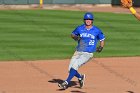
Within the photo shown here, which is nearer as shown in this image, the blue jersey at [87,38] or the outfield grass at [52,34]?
the blue jersey at [87,38]

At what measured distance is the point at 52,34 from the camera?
22750 millimetres

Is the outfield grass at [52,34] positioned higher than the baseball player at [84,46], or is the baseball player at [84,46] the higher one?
the baseball player at [84,46]

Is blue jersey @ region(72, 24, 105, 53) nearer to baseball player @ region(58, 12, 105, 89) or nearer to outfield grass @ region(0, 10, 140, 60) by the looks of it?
baseball player @ region(58, 12, 105, 89)

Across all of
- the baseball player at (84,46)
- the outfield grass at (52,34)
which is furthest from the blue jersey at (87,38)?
the outfield grass at (52,34)

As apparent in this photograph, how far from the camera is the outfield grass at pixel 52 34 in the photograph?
18.0 m

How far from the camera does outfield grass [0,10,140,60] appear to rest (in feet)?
59.2

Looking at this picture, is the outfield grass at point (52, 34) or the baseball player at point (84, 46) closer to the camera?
the baseball player at point (84, 46)

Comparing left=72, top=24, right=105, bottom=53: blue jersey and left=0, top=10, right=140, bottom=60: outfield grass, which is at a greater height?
left=72, top=24, right=105, bottom=53: blue jersey

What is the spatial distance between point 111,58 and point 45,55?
2538mm

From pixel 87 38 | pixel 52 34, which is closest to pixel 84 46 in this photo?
pixel 87 38

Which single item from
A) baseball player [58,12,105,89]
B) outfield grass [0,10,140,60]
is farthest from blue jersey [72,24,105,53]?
outfield grass [0,10,140,60]

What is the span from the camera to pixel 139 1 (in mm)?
41594

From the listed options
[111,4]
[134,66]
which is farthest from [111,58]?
[111,4]

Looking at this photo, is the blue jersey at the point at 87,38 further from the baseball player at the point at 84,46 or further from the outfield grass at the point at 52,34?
the outfield grass at the point at 52,34
